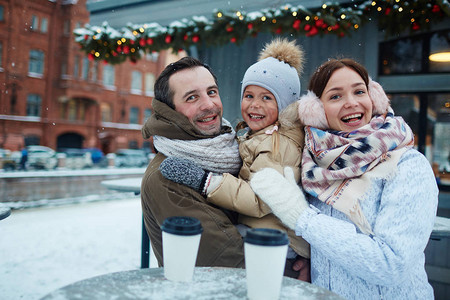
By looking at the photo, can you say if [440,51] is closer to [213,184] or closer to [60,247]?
[213,184]

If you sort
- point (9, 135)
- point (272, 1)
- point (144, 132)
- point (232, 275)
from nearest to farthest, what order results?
point (232, 275), point (144, 132), point (272, 1), point (9, 135)

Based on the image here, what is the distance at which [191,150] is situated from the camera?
5.89 feet

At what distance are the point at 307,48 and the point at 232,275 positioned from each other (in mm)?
5178

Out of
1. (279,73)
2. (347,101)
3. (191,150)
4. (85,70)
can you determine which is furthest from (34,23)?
(347,101)

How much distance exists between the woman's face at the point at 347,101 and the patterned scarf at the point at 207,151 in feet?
1.85

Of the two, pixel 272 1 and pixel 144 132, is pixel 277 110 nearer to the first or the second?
pixel 144 132

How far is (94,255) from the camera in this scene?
16.5ft

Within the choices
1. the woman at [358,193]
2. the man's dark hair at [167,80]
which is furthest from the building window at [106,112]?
the woman at [358,193]

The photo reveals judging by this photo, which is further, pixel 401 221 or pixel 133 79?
pixel 133 79

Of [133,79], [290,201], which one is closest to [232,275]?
[290,201]

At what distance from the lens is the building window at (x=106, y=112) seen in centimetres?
2819

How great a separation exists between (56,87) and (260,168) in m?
27.3

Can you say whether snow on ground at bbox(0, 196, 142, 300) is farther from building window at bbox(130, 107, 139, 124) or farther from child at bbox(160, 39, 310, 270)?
building window at bbox(130, 107, 139, 124)

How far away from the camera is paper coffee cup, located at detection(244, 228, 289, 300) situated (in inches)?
35.2
